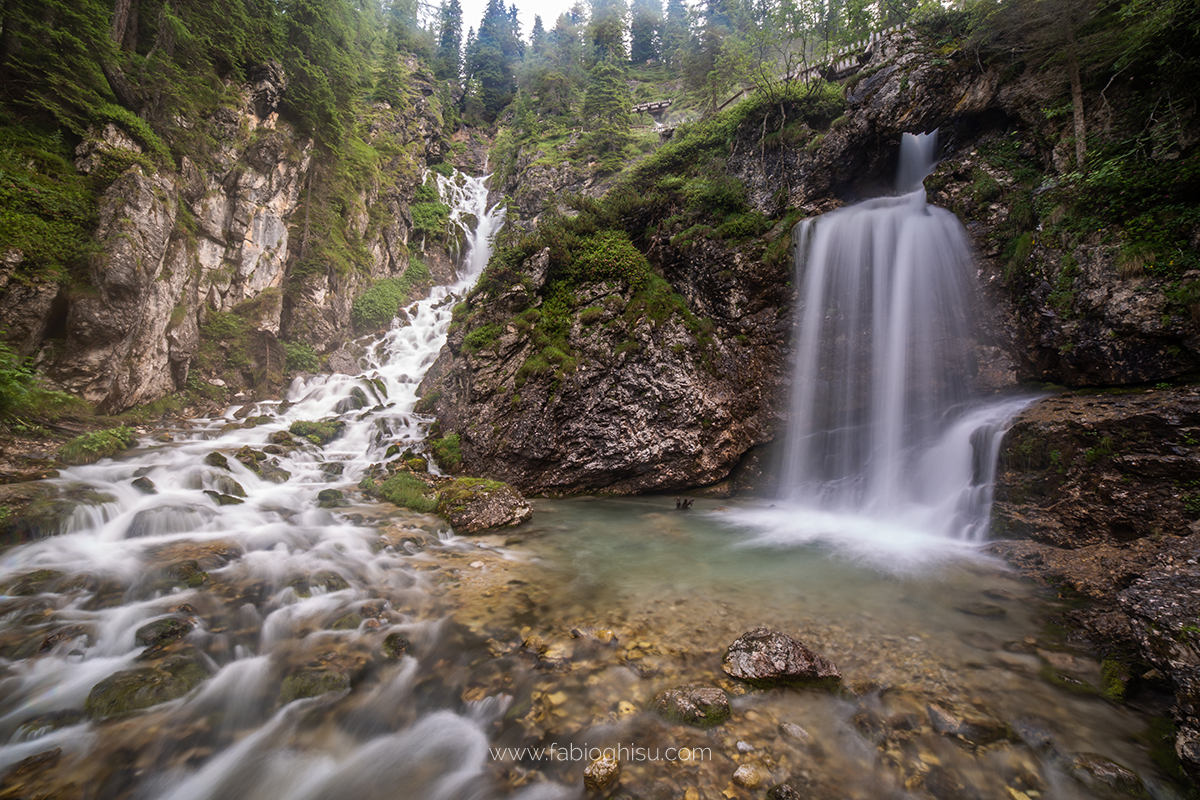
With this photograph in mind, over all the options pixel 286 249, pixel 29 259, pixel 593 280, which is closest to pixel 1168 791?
pixel 593 280

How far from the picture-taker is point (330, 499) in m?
9.19

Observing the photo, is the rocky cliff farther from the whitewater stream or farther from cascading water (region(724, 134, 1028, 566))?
the whitewater stream

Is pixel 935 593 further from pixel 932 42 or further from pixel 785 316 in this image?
pixel 932 42

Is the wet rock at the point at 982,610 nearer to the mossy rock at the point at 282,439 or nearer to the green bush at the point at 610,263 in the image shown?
the green bush at the point at 610,263

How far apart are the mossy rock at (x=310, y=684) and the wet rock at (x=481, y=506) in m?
4.04

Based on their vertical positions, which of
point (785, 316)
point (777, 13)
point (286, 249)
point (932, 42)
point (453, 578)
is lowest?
point (453, 578)

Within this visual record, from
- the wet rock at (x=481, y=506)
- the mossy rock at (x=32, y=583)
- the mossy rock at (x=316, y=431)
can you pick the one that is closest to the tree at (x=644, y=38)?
the mossy rock at (x=316, y=431)

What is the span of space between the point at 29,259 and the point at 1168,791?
18.3 m

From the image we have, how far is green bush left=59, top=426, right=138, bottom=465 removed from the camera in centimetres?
837

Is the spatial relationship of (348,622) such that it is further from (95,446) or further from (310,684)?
(95,446)

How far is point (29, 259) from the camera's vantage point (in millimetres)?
8781

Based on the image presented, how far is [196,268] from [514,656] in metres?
17.3

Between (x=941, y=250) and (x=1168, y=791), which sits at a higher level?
(x=941, y=250)

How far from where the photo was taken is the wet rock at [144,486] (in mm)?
7874
